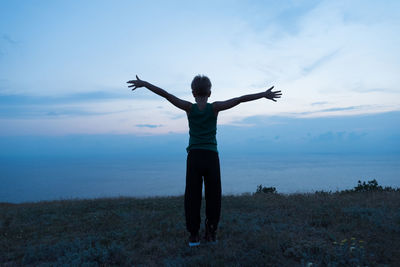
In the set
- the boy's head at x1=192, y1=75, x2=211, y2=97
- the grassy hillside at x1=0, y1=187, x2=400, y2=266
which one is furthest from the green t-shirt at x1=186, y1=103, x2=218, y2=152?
the grassy hillside at x1=0, y1=187, x2=400, y2=266

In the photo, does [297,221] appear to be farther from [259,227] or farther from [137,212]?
[137,212]

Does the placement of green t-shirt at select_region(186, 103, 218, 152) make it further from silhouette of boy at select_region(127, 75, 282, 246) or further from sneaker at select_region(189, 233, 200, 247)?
sneaker at select_region(189, 233, 200, 247)

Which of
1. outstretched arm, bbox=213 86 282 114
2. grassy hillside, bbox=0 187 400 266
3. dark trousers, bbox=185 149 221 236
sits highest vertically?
outstretched arm, bbox=213 86 282 114

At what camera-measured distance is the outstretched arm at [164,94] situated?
4.81 m

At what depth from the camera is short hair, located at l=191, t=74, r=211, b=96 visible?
495 cm

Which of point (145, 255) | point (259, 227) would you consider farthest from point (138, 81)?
point (259, 227)

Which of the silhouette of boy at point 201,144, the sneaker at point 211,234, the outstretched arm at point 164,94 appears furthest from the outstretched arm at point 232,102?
the sneaker at point 211,234

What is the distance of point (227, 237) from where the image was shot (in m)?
5.52

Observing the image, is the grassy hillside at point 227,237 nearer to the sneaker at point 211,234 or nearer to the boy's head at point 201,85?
the sneaker at point 211,234

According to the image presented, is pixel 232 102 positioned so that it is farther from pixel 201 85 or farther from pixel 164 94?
pixel 164 94

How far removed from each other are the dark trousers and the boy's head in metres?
1.02

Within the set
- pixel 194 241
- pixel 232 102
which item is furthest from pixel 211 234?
pixel 232 102

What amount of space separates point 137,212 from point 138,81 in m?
4.67

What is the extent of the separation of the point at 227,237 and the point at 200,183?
1.37m
